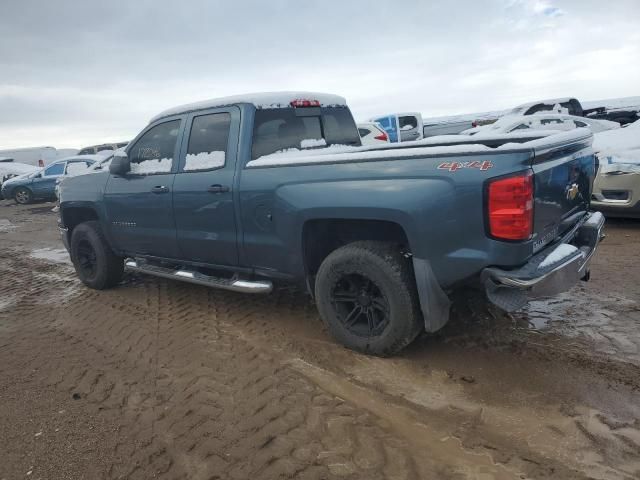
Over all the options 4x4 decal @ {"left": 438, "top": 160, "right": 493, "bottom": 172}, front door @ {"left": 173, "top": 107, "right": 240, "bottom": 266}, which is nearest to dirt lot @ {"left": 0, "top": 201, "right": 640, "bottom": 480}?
front door @ {"left": 173, "top": 107, "right": 240, "bottom": 266}

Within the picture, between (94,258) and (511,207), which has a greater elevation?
(511,207)

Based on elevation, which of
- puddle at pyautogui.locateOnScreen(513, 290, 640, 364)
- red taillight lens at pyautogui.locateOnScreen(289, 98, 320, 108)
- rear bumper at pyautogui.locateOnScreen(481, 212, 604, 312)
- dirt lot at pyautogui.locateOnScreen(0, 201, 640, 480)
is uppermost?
red taillight lens at pyautogui.locateOnScreen(289, 98, 320, 108)

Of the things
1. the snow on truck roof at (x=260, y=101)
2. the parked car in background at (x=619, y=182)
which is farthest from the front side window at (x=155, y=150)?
the parked car in background at (x=619, y=182)

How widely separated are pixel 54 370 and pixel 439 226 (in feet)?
9.96

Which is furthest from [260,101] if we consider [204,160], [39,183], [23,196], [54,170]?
[23,196]

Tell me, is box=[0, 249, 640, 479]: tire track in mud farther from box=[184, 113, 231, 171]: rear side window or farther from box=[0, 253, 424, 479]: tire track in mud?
box=[184, 113, 231, 171]: rear side window

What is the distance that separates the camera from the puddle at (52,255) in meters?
7.76

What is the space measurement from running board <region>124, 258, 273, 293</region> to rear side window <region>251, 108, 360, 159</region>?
3.44 ft

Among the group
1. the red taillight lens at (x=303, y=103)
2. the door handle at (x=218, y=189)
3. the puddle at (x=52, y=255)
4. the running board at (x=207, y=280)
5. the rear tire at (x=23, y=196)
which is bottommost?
the puddle at (x=52, y=255)

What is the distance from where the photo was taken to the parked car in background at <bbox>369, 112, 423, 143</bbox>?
53.6ft

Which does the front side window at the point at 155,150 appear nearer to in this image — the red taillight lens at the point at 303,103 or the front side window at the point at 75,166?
the red taillight lens at the point at 303,103

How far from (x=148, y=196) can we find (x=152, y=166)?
0.97 feet

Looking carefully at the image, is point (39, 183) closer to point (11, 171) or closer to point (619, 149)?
point (11, 171)

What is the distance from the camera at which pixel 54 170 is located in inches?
686
